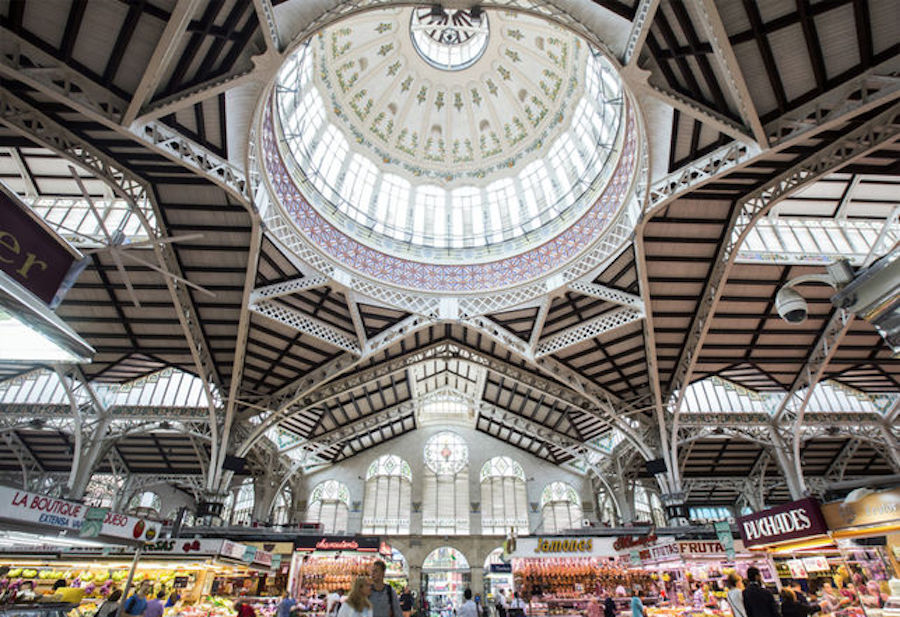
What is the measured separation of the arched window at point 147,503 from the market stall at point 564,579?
2834 cm

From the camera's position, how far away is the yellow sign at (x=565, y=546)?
21.1 metres

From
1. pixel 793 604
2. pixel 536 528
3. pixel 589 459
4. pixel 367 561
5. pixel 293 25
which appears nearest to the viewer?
pixel 793 604

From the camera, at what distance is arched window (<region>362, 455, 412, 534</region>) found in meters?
35.4

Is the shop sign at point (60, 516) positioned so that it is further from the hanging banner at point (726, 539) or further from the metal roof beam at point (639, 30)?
the hanging banner at point (726, 539)

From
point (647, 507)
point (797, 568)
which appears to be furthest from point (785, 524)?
point (647, 507)

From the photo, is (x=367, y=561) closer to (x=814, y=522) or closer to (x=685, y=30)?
(x=814, y=522)

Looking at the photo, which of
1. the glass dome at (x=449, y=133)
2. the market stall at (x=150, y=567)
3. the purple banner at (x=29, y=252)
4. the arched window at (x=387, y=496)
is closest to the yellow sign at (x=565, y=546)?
the market stall at (x=150, y=567)

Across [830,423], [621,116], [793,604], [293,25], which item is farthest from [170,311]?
[830,423]

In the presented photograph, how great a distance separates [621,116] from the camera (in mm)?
17547

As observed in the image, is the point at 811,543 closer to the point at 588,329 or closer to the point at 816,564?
the point at 816,564

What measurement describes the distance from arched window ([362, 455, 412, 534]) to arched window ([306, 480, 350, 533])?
172cm

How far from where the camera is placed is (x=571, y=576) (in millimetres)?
24344

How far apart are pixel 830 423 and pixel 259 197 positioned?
31457 millimetres

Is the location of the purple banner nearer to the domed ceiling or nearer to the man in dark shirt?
the man in dark shirt
